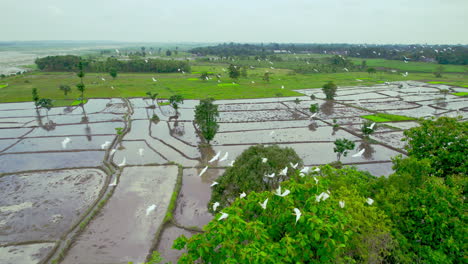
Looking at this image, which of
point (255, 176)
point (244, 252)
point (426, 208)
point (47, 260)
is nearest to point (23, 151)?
point (47, 260)

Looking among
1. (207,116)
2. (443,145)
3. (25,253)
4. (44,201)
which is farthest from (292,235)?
(207,116)

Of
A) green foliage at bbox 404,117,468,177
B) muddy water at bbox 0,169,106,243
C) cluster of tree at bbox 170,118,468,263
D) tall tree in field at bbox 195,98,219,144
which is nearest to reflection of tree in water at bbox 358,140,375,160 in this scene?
green foliage at bbox 404,117,468,177

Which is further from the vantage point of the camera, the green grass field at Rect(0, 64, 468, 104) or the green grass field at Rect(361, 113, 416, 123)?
the green grass field at Rect(0, 64, 468, 104)

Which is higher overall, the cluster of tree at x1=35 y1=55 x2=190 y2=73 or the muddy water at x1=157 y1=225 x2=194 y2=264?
the cluster of tree at x1=35 y1=55 x2=190 y2=73

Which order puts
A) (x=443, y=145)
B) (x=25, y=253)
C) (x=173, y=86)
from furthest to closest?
(x=173, y=86) < (x=25, y=253) < (x=443, y=145)

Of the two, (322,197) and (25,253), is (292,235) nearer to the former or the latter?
(322,197)

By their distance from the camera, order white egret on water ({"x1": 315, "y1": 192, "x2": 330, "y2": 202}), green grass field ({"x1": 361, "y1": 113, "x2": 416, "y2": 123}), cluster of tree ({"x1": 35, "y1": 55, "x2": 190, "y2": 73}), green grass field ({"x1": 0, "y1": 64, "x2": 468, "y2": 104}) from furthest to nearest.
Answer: cluster of tree ({"x1": 35, "y1": 55, "x2": 190, "y2": 73})
green grass field ({"x1": 0, "y1": 64, "x2": 468, "y2": 104})
green grass field ({"x1": 361, "y1": 113, "x2": 416, "y2": 123})
white egret on water ({"x1": 315, "y1": 192, "x2": 330, "y2": 202})

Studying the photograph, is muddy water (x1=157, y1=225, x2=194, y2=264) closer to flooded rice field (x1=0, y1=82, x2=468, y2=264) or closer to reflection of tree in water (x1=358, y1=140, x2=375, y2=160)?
flooded rice field (x1=0, y1=82, x2=468, y2=264)
